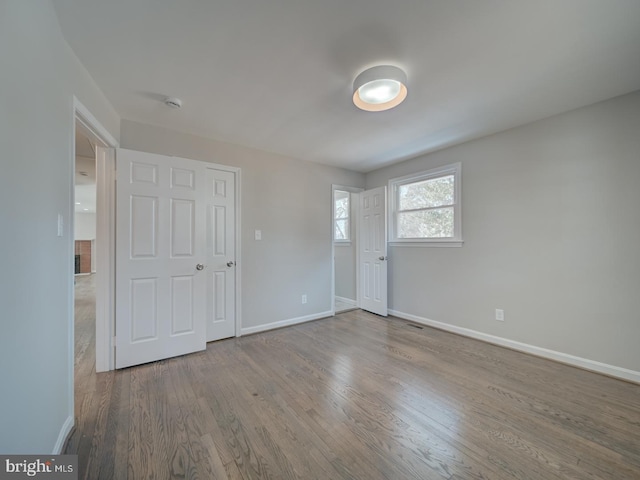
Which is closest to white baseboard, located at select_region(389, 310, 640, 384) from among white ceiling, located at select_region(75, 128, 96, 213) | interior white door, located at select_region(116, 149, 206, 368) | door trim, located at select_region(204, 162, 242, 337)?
door trim, located at select_region(204, 162, 242, 337)

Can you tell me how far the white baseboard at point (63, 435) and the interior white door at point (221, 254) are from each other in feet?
4.88

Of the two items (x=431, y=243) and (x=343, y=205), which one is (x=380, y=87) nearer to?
(x=431, y=243)

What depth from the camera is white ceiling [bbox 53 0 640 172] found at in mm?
1414

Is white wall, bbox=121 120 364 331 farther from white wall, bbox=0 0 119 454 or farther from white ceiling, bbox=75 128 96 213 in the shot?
white wall, bbox=0 0 119 454

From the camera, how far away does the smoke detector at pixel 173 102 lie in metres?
2.26

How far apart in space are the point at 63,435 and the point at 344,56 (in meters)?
2.86

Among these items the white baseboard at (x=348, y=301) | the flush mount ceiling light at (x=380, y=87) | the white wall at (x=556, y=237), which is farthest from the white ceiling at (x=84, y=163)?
the white baseboard at (x=348, y=301)

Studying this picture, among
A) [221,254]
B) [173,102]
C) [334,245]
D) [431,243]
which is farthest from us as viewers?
[334,245]

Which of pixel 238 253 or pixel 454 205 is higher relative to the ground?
pixel 454 205

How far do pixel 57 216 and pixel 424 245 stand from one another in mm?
3738

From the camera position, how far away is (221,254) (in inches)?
126

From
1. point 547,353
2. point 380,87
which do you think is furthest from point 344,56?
point 547,353

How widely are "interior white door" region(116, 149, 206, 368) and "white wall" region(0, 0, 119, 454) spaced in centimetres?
86

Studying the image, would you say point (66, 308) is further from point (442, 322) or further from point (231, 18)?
point (442, 322)
